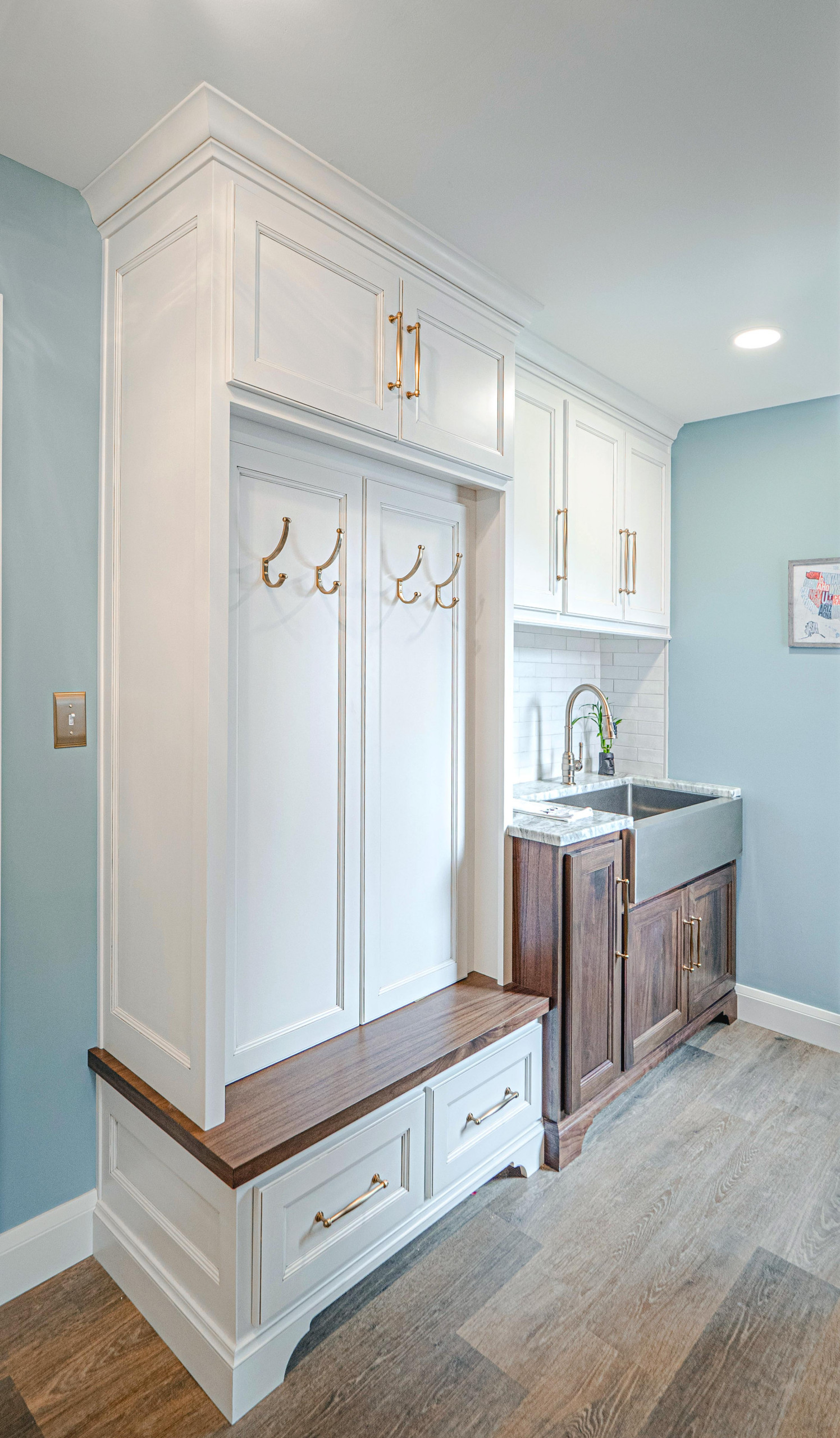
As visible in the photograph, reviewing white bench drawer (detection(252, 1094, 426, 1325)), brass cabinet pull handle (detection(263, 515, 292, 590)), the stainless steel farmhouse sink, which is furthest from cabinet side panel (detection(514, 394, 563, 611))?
white bench drawer (detection(252, 1094, 426, 1325))

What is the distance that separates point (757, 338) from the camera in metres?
2.55

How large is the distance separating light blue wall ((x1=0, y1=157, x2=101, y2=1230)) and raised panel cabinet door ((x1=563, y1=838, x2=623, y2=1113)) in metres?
1.28

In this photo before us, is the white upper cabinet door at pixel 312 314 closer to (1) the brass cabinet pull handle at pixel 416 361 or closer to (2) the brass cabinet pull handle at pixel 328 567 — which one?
(1) the brass cabinet pull handle at pixel 416 361

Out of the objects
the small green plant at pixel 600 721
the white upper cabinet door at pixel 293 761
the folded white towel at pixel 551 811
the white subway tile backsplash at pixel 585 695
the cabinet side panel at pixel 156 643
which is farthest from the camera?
the small green plant at pixel 600 721

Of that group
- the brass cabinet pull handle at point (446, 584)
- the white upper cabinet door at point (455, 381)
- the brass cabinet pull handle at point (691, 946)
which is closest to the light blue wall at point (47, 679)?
the white upper cabinet door at point (455, 381)

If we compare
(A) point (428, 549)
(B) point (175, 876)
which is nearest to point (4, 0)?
(A) point (428, 549)

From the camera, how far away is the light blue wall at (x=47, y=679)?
5.70 feet

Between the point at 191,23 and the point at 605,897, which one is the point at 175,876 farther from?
the point at 191,23

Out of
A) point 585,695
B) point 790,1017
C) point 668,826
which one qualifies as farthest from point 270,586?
point 790,1017

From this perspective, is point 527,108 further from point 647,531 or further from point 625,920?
point 625,920

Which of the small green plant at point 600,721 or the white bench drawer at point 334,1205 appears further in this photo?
the small green plant at point 600,721

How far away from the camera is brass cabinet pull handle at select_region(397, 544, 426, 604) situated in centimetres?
208

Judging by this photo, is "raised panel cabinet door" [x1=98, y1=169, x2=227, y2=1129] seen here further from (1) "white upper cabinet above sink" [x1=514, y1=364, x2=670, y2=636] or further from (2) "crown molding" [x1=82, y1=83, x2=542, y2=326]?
(1) "white upper cabinet above sink" [x1=514, y1=364, x2=670, y2=636]

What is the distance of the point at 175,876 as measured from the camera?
5.43ft
